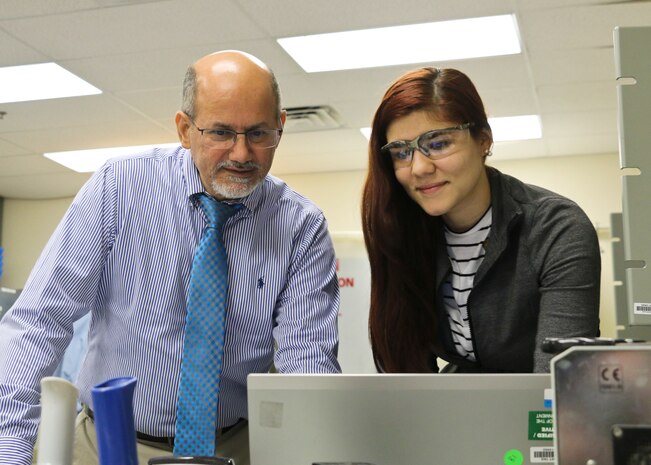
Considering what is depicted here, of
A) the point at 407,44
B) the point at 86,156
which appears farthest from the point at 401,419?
the point at 86,156

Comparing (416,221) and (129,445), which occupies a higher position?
(416,221)

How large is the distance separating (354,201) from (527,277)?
5504 millimetres

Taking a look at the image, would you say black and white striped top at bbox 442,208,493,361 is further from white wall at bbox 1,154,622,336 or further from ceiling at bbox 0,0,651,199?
white wall at bbox 1,154,622,336

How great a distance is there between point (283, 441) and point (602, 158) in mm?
5944

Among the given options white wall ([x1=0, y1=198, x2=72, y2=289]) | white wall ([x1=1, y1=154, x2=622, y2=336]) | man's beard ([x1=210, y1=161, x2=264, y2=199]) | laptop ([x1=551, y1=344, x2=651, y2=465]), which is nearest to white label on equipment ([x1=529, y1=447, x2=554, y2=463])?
laptop ([x1=551, y1=344, x2=651, y2=465])

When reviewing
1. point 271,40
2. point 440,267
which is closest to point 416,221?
point 440,267

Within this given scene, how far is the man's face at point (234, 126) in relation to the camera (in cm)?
157

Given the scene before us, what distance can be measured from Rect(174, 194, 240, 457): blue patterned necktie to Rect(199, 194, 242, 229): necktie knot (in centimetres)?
7

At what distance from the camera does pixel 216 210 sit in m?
1.65

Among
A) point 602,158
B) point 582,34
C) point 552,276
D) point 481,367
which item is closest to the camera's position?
point 552,276

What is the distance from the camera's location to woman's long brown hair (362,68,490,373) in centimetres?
164

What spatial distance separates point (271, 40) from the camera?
3.98m

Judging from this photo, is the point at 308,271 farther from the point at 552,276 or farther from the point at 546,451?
the point at 546,451

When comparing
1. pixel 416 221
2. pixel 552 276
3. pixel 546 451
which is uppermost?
pixel 416 221
